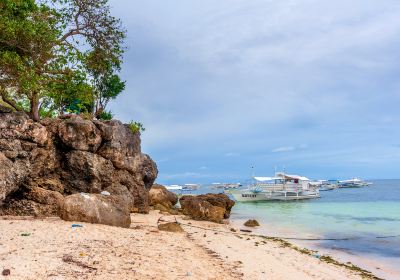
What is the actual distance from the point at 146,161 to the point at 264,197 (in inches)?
1521

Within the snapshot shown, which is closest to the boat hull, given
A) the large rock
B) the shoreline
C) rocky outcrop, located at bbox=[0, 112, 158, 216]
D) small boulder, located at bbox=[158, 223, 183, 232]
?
the shoreline

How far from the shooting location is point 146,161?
27.2 metres

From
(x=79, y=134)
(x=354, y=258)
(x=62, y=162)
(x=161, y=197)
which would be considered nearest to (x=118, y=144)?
(x=79, y=134)

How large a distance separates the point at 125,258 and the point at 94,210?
5.96 meters

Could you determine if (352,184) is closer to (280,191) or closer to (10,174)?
(280,191)

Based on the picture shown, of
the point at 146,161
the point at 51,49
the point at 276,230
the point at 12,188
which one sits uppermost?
the point at 51,49

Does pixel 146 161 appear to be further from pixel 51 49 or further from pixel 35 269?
pixel 35 269

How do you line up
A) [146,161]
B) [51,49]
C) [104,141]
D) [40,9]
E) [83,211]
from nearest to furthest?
[83,211] → [51,49] → [40,9] → [104,141] → [146,161]

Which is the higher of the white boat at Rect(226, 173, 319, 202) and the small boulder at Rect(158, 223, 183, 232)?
the white boat at Rect(226, 173, 319, 202)

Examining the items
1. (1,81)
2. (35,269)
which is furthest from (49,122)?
(35,269)

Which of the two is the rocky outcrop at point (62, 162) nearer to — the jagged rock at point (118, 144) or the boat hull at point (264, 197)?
the jagged rock at point (118, 144)

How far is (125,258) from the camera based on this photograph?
28.4 ft

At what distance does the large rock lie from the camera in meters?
13.9

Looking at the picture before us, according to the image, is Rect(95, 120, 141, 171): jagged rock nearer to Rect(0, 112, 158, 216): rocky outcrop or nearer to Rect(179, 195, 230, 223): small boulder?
Rect(0, 112, 158, 216): rocky outcrop
